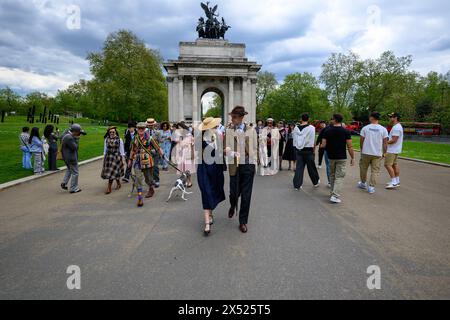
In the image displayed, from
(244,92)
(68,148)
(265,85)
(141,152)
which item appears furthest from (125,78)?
(141,152)

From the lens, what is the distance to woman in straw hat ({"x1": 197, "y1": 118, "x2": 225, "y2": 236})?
14.3ft

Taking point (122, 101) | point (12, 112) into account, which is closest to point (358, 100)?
point (122, 101)

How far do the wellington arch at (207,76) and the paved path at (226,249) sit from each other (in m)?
28.4

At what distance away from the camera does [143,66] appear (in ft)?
158

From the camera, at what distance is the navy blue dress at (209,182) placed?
4.37 m

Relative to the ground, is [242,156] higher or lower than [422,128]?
lower

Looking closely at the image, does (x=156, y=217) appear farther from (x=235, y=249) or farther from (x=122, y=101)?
(x=122, y=101)

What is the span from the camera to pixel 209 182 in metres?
4.44

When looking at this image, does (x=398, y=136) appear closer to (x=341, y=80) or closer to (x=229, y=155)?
(x=229, y=155)

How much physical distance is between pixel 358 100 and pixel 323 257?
192 feet

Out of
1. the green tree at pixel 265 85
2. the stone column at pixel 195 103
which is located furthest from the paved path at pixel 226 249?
the green tree at pixel 265 85

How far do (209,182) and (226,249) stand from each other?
1.20m

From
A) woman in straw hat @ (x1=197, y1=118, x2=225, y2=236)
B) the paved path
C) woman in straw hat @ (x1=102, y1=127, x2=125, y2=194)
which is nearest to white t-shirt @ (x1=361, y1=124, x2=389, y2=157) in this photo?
the paved path
